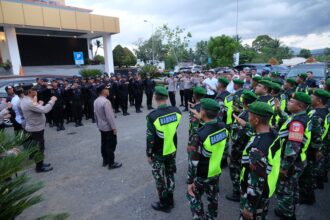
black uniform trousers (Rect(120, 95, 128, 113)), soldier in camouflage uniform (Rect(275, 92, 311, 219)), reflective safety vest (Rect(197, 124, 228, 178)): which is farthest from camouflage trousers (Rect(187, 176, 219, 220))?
black uniform trousers (Rect(120, 95, 128, 113))

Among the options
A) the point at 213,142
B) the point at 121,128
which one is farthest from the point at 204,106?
the point at 121,128

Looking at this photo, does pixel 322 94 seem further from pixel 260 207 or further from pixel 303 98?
pixel 260 207

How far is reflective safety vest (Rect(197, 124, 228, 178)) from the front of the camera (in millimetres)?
2615

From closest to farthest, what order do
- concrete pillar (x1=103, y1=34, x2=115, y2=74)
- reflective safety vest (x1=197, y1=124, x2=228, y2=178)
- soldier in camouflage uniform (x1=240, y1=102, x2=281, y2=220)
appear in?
soldier in camouflage uniform (x1=240, y1=102, x2=281, y2=220)
reflective safety vest (x1=197, y1=124, x2=228, y2=178)
concrete pillar (x1=103, y1=34, x2=115, y2=74)

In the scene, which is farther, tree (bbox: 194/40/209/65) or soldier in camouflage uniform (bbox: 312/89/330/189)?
tree (bbox: 194/40/209/65)

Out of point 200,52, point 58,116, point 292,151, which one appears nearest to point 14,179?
point 292,151

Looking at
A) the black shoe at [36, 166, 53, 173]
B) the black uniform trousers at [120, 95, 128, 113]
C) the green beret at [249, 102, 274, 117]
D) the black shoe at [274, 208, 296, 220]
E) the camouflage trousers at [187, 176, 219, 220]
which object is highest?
the green beret at [249, 102, 274, 117]

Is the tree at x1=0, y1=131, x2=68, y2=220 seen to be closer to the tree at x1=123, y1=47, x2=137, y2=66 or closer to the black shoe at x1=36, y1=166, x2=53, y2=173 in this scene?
the black shoe at x1=36, y1=166, x2=53, y2=173

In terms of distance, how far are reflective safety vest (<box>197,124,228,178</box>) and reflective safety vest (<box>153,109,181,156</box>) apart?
32.8 inches

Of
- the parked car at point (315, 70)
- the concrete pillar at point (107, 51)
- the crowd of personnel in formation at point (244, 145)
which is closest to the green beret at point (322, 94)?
the crowd of personnel in formation at point (244, 145)

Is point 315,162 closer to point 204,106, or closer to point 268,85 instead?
point 268,85

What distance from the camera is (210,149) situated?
2.65 metres

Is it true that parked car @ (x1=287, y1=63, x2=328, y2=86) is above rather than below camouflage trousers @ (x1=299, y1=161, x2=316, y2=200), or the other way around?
above


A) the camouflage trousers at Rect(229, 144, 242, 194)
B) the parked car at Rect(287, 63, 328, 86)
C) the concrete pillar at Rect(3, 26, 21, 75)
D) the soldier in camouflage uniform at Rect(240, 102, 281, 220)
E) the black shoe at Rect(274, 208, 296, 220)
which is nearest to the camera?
the soldier in camouflage uniform at Rect(240, 102, 281, 220)
